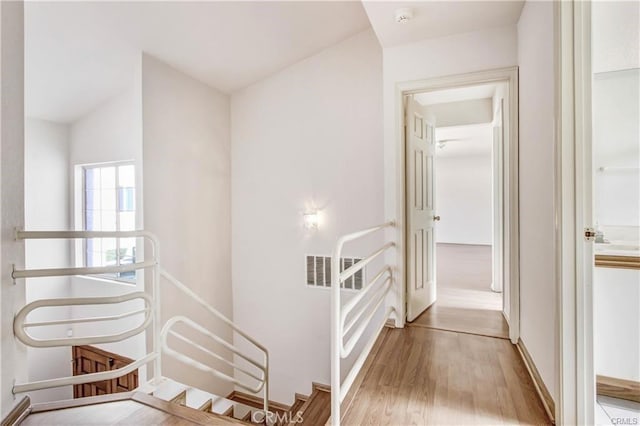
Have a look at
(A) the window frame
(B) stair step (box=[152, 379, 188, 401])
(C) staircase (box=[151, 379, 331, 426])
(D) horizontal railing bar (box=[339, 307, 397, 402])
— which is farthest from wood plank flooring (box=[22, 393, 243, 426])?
(A) the window frame

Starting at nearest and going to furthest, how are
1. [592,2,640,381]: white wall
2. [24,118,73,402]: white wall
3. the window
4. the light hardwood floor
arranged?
[592,2,640,381]: white wall → the light hardwood floor → [24,118,73,402]: white wall → the window

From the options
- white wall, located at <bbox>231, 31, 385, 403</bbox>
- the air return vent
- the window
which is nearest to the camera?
white wall, located at <bbox>231, 31, 385, 403</bbox>

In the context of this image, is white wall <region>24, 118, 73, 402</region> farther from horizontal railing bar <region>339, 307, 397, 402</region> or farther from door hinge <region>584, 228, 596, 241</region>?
door hinge <region>584, 228, 596, 241</region>

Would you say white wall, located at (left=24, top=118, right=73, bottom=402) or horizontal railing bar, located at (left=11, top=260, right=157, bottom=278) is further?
white wall, located at (left=24, top=118, right=73, bottom=402)

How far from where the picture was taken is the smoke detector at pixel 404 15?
7.09ft

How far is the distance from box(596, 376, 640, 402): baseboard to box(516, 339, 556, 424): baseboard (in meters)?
0.32

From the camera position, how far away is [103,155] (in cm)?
426

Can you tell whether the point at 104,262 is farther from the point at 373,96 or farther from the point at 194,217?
the point at 373,96

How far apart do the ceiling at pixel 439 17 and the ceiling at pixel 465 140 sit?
1957mm

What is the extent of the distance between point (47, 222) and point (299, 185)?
3.66 m

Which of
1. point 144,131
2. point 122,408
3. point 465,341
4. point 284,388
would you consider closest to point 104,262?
point 144,131

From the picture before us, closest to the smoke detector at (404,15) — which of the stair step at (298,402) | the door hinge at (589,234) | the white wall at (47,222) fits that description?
the door hinge at (589,234)

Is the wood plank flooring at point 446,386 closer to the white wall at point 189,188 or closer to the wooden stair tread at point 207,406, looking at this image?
the wooden stair tread at point 207,406

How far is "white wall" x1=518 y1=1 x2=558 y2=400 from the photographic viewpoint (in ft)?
5.09
